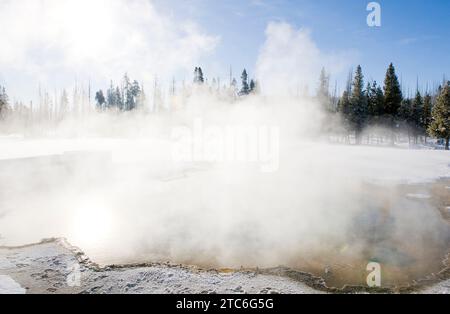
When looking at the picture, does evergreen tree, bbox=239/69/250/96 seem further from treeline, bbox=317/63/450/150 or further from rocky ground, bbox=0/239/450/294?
rocky ground, bbox=0/239/450/294

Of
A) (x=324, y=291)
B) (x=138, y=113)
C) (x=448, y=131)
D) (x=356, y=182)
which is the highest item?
(x=138, y=113)

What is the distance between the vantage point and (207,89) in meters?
54.3

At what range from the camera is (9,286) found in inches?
221

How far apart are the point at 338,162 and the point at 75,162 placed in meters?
18.6

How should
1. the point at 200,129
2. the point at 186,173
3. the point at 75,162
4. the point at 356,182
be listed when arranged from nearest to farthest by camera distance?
the point at 356,182, the point at 186,173, the point at 75,162, the point at 200,129

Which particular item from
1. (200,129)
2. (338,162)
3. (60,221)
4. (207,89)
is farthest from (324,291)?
(207,89)

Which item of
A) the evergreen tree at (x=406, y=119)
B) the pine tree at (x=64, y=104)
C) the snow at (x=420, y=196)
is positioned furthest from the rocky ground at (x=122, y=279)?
the pine tree at (x=64, y=104)

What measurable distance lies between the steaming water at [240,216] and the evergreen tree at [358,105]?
22.6 metres

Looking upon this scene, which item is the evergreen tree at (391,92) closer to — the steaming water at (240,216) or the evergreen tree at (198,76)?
the steaming water at (240,216)

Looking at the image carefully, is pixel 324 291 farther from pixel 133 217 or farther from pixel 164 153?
pixel 164 153

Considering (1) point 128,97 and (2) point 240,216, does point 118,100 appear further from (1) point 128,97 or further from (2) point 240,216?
(2) point 240,216

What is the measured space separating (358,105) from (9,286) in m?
41.7

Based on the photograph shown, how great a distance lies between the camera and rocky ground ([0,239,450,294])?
5543 millimetres

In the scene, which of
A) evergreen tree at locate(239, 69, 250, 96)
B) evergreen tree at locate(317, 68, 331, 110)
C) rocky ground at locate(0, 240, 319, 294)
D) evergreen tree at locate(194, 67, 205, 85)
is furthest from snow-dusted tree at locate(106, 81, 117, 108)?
rocky ground at locate(0, 240, 319, 294)
